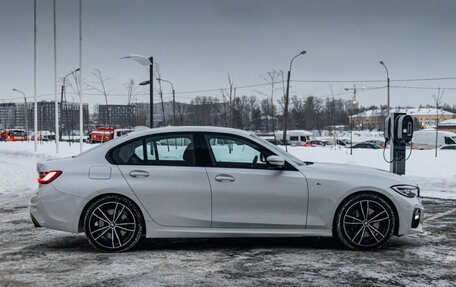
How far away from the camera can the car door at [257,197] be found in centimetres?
556

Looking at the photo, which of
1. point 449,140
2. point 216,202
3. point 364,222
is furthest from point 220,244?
point 449,140

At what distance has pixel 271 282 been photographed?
14.3 feet

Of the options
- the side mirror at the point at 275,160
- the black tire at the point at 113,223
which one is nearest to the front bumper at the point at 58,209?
the black tire at the point at 113,223

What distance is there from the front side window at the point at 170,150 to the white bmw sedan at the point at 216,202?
0.09 feet

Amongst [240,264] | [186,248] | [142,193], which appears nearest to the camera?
[240,264]

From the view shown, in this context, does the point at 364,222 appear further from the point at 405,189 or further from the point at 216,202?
the point at 216,202

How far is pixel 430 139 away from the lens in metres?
44.5

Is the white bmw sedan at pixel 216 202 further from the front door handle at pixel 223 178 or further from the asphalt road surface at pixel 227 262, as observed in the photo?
the asphalt road surface at pixel 227 262

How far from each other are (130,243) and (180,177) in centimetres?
97

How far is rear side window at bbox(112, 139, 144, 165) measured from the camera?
572cm

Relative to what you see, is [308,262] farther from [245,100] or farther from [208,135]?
[245,100]

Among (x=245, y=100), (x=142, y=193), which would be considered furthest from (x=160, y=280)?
(x=245, y=100)

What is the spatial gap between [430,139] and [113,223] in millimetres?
43835

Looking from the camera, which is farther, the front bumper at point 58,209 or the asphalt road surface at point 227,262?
the front bumper at point 58,209
